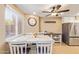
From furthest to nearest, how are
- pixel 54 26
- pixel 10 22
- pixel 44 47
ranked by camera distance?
pixel 54 26 < pixel 10 22 < pixel 44 47

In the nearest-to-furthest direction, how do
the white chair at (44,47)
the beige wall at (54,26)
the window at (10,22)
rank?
the white chair at (44,47), the window at (10,22), the beige wall at (54,26)

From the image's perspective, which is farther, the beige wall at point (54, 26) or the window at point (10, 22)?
the beige wall at point (54, 26)

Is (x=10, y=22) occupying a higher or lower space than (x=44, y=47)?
higher

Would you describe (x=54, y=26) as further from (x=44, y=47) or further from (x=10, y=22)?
(x=44, y=47)

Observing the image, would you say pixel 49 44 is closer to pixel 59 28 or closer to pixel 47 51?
pixel 47 51

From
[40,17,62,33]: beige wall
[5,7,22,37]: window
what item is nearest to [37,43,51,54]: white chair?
[5,7,22,37]: window

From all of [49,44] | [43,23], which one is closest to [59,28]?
[43,23]

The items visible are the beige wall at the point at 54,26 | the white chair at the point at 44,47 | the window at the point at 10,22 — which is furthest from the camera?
the beige wall at the point at 54,26

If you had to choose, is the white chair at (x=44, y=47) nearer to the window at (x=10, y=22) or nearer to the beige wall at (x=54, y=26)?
the window at (x=10, y=22)

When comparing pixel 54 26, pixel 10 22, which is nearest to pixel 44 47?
pixel 10 22

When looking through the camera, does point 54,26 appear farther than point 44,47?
Yes

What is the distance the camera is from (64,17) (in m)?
9.32

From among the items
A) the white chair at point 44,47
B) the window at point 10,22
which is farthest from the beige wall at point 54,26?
the white chair at point 44,47

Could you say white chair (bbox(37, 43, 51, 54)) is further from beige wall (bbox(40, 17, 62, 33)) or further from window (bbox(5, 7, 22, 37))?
beige wall (bbox(40, 17, 62, 33))
